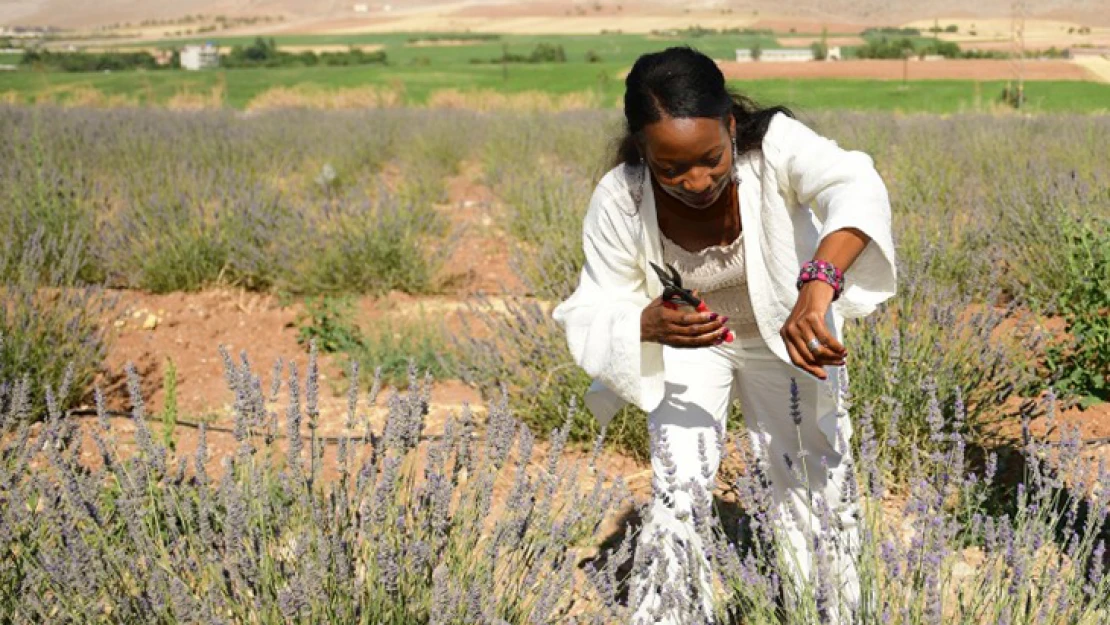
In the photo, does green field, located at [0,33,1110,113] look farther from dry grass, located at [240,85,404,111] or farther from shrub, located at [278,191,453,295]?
shrub, located at [278,191,453,295]

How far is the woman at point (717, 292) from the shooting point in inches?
73.4

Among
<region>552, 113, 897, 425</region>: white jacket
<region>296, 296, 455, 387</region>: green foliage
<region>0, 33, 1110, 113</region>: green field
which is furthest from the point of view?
<region>0, 33, 1110, 113</region>: green field

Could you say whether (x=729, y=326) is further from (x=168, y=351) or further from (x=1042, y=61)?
(x=1042, y=61)

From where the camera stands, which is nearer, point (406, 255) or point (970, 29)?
point (406, 255)

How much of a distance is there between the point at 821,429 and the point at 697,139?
693 mm

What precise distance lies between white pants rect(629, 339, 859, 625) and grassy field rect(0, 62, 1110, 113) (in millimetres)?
11614

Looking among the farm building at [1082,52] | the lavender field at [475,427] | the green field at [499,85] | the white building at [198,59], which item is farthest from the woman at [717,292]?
the white building at [198,59]

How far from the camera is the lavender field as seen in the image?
5.93ft

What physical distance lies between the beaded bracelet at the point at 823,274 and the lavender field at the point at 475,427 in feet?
0.78

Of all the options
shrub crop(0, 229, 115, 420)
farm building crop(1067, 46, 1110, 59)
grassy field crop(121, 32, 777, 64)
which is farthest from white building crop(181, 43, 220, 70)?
shrub crop(0, 229, 115, 420)

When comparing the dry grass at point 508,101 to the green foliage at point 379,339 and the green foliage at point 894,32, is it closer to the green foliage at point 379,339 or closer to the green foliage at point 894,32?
the green foliage at point 379,339

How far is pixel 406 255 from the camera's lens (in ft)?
20.6

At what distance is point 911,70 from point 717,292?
116 feet

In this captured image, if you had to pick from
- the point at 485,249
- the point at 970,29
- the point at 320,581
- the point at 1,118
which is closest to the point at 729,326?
the point at 320,581
